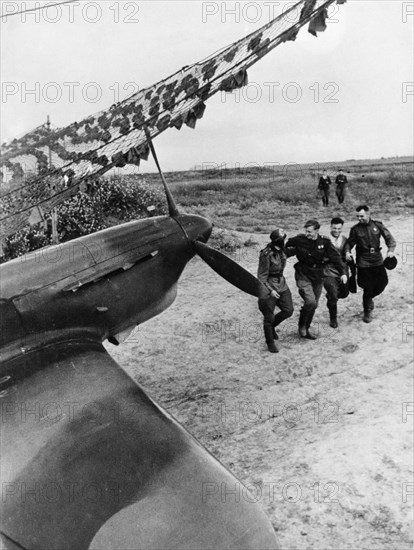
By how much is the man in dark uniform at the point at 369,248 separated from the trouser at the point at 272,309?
145 centimetres

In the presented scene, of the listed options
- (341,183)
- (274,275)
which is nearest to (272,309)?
(274,275)

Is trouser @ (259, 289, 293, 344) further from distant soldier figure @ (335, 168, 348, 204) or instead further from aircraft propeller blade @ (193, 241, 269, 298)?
distant soldier figure @ (335, 168, 348, 204)

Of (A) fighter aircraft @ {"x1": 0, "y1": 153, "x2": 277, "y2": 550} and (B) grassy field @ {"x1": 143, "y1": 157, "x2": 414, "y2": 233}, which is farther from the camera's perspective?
(B) grassy field @ {"x1": 143, "y1": 157, "x2": 414, "y2": 233}

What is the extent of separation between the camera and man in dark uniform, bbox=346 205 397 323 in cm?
934

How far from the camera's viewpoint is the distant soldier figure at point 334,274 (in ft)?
30.3

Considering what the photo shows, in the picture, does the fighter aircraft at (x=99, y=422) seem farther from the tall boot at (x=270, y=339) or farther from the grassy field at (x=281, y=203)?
the grassy field at (x=281, y=203)

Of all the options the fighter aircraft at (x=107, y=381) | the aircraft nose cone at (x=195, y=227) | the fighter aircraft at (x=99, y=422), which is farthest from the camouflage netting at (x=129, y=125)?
the aircraft nose cone at (x=195, y=227)

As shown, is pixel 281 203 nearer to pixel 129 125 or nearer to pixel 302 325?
pixel 302 325

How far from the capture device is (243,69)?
15.4ft

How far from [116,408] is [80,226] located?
1215 centimetres

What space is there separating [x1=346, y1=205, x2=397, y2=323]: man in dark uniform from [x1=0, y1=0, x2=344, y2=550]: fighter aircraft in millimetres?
3238

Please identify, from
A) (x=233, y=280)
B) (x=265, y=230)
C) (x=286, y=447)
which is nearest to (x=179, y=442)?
(x=286, y=447)

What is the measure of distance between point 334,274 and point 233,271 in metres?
2.80

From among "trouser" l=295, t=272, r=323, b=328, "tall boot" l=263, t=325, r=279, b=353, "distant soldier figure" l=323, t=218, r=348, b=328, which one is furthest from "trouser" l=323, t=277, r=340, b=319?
"tall boot" l=263, t=325, r=279, b=353
